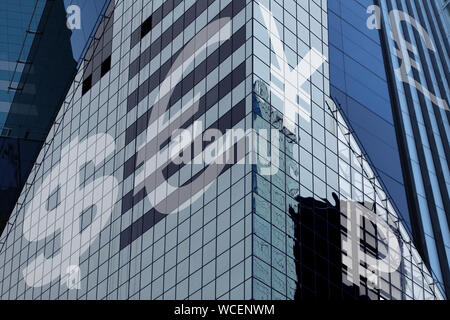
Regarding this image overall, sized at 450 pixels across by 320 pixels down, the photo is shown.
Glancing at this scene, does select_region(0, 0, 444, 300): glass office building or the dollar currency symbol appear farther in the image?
the dollar currency symbol

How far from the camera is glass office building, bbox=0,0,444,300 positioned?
6744cm

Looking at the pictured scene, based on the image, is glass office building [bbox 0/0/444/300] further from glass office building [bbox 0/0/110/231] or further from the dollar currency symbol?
glass office building [bbox 0/0/110/231]

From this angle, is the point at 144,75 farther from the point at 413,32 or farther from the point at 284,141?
the point at 413,32

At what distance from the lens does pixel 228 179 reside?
228ft

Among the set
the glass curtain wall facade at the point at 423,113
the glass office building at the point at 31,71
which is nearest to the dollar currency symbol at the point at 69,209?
the glass office building at the point at 31,71

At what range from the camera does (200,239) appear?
→ 229ft

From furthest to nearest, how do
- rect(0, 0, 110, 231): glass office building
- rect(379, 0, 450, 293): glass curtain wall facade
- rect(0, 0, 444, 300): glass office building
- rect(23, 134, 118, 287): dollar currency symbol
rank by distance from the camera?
1. rect(0, 0, 110, 231): glass office building
2. rect(23, 134, 118, 287): dollar currency symbol
3. rect(379, 0, 450, 293): glass curtain wall facade
4. rect(0, 0, 444, 300): glass office building

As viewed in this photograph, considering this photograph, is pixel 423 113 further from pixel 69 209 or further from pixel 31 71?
pixel 31 71

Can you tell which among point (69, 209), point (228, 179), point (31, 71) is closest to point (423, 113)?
point (228, 179)

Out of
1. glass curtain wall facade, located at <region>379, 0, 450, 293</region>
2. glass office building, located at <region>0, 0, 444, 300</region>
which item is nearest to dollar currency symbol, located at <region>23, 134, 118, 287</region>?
glass office building, located at <region>0, 0, 444, 300</region>
